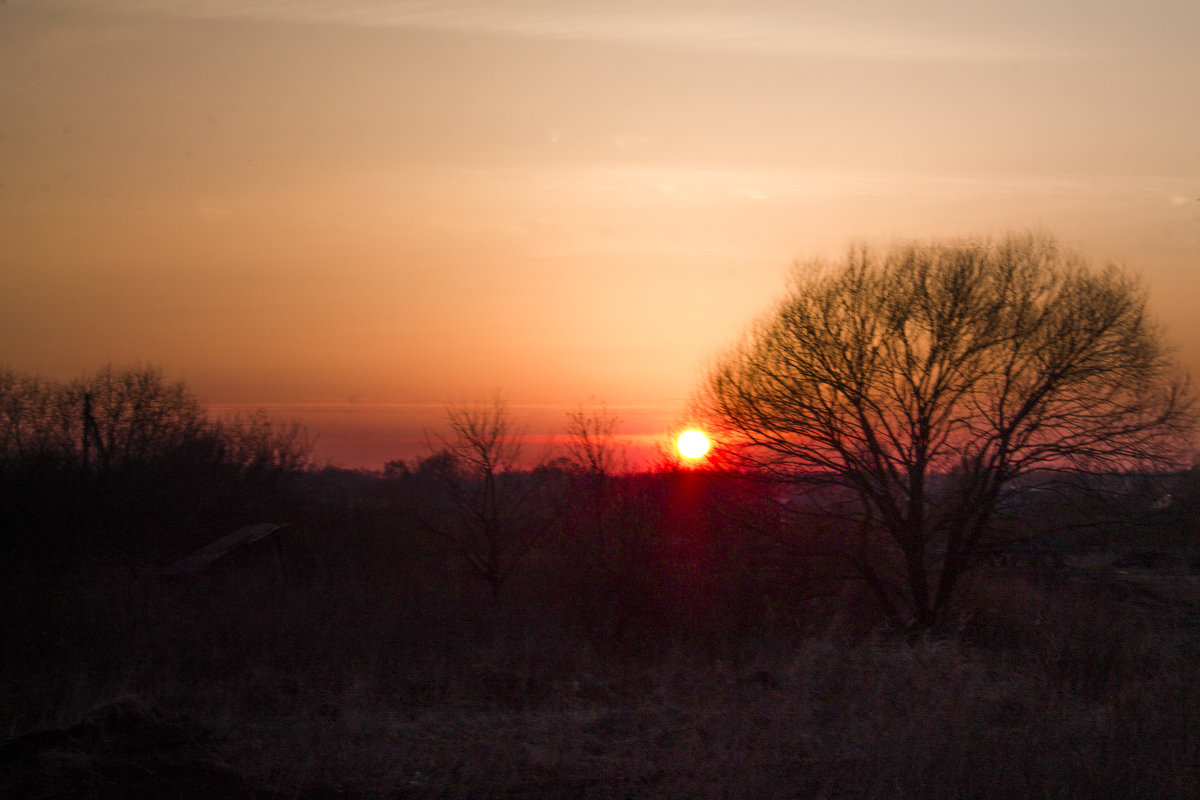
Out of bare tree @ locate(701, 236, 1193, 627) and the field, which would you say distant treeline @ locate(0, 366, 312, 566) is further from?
bare tree @ locate(701, 236, 1193, 627)

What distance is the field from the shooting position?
25.0ft

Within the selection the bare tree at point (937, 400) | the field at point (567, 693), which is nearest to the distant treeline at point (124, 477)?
the field at point (567, 693)

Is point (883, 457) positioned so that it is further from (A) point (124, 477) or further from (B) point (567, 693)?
(A) point (124, 477)

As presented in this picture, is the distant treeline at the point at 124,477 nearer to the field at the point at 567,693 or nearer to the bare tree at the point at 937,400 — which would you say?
the field at the point at 567,693

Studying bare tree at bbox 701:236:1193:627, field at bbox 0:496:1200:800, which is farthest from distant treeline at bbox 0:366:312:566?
bare tree at bbox 701:236:1193:627

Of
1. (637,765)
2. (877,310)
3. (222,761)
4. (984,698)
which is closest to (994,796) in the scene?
(637,765)

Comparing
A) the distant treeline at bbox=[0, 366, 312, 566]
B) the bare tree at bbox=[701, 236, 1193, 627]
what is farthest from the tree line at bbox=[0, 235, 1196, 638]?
the distant treeline at bbox=[0, 366, 312, 566]

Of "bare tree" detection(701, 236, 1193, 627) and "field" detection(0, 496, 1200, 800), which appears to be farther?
"bare tree" detection(701, 236, 1193, 627)

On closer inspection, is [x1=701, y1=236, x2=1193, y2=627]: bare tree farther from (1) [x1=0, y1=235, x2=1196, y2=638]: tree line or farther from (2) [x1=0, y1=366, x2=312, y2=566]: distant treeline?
(2) [x1=0, y1=366, x2=312, y2=566]: distant treeline

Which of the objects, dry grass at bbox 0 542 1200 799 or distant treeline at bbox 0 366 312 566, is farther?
distant treeline at bbox 0 366 312 566

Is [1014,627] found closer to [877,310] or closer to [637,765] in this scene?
[877,310]

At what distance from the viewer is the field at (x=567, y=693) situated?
762 cm

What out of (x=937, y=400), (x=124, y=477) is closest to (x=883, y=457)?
(x=937, y=400)

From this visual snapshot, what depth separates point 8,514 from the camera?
2567 centimetres
